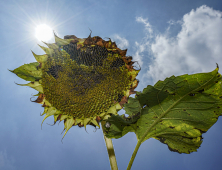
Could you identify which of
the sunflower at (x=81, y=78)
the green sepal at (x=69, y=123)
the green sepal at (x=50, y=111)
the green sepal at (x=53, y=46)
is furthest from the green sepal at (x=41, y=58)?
the green sepal at (x=69, y=123)

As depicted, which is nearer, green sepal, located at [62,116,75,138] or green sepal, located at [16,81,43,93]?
green sepal, located at [16,81,43,93]

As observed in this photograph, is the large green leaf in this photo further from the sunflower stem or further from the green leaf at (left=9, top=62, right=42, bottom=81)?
the green leaf at (left=9, top=62, right=42, bottom=81)

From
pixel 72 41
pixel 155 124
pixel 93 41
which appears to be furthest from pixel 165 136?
pixel 72 41

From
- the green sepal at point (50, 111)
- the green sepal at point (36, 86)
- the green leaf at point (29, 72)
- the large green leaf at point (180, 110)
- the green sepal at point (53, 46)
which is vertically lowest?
the large green leaf at point (180, 110)

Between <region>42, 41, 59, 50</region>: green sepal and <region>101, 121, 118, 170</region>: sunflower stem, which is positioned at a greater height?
<region>42, 41, 59, 50</region>: green sepal

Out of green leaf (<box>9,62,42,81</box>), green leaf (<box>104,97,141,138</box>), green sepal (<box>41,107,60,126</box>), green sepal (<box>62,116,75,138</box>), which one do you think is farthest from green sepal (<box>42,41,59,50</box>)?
green leaf (<box>104,97,141,138</box>)

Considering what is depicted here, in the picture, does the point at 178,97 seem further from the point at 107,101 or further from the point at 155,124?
the point at 107,101

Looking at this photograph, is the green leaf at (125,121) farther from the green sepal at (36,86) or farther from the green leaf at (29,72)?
the green leaf at (29,72)

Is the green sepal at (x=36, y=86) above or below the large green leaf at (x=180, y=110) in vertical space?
above

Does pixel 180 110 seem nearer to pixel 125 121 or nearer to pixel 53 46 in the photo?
pixel 125 121
